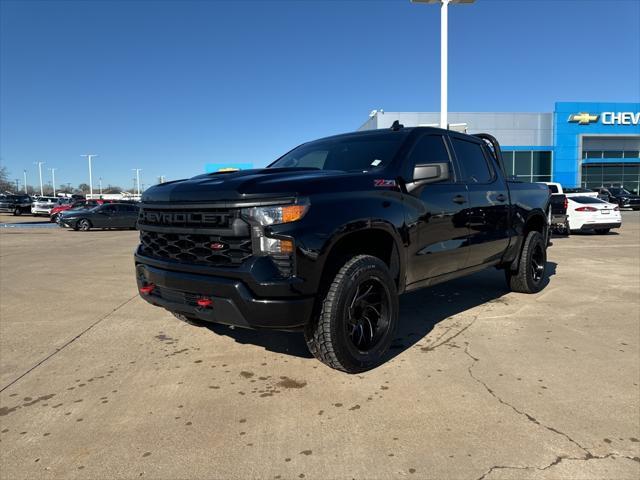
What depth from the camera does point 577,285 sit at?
22.1 feet

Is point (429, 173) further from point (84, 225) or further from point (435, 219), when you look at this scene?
point (84, 225)

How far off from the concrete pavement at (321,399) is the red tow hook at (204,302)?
0.63 m

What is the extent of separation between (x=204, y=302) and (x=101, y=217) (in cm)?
2211

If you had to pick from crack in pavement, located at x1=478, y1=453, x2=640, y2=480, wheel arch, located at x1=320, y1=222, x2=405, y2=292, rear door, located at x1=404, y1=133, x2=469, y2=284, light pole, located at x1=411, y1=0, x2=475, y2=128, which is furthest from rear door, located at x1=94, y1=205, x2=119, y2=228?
crack in pavement, located at x1=478, y1=453, x2=640, y2=480

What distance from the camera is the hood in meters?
3.05

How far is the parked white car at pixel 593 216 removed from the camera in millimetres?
14750

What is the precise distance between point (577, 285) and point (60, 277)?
824 cm

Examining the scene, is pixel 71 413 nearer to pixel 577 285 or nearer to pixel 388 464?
pixel 388 464

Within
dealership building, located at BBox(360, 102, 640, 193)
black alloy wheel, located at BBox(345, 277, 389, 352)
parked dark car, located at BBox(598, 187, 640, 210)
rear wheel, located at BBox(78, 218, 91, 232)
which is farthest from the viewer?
dealership building, located at BBox(360, 102, 640, 193)

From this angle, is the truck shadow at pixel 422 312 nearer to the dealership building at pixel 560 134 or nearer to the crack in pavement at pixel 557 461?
the crack in pavement at pixel 557 461

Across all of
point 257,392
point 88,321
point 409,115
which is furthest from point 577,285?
point 409,115

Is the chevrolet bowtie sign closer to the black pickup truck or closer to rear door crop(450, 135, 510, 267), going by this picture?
rear door crop(450, 135, 510, 267)

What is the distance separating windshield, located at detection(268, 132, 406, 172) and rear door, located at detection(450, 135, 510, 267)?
965 mm

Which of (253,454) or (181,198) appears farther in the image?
(181,198)
